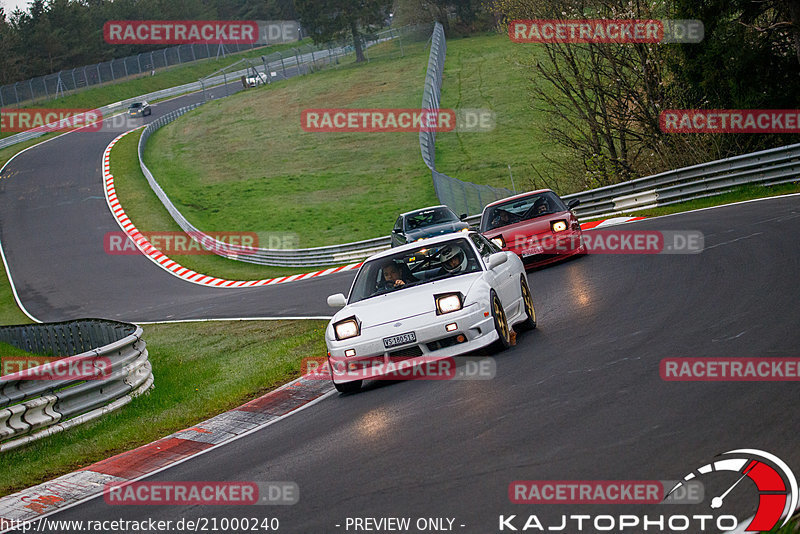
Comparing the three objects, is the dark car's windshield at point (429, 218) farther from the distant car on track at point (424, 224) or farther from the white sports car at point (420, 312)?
the white sports car at point (420, 312)

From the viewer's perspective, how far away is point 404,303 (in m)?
9.67

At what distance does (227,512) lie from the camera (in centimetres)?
620

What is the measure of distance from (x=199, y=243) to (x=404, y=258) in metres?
30.3

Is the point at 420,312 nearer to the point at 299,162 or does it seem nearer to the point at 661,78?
the point at 661,78

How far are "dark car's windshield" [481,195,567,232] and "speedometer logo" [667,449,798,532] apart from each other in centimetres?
1223

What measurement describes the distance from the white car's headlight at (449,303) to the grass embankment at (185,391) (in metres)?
2.89

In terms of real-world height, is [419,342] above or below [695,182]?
above

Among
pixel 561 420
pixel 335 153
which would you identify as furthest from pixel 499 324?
pixel 335 153

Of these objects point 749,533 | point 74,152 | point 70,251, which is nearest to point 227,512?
Result: point 749,533

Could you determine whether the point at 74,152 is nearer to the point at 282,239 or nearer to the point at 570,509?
the point at 282,239

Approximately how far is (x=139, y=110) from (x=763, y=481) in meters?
80.3

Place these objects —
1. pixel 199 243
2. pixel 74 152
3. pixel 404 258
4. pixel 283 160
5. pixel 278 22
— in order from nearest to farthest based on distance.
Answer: pixel 404 258, pixel 199 243, pixel 283 160, pixel 74 152, pixel 278 22

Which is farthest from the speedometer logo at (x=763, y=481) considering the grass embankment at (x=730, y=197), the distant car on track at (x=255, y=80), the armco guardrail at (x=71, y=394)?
the distant car on track at (x=255, y=80)

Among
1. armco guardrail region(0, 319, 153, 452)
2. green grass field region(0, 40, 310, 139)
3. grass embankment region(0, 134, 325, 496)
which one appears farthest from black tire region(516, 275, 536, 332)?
green grass field region(0, 40, 310, 139)
